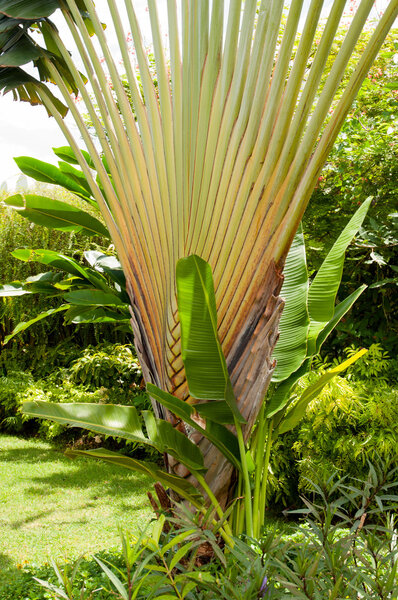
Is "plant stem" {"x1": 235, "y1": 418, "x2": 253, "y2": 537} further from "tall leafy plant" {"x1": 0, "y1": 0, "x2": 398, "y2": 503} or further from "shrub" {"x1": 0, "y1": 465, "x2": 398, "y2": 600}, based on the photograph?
"shrub" {"x1": 0, "y1": 465, "x2": 398, "y2": 600}

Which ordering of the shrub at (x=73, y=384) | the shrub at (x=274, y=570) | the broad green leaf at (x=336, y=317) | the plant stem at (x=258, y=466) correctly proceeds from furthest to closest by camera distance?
the shrub at (x=73, y=384), the broad green leaf at (x=336, y=317), the plant stem at (x=258, y=466), the shrub at (x=274, y=570)

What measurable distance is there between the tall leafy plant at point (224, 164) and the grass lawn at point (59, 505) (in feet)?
5.44

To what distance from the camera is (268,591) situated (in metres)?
0.97

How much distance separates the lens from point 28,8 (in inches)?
89.7

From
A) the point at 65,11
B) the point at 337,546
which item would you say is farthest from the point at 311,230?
the point at 337,546

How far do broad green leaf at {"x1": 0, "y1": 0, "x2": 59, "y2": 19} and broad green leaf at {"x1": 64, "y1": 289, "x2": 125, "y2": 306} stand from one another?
4.21 feet

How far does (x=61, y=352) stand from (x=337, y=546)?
6.03 meters

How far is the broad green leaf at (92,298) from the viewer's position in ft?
8.65

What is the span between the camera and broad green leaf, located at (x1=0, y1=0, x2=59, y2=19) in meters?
2.27

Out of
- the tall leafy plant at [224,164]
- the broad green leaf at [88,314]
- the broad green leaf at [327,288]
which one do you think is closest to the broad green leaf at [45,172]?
the broad green leaf at [88,314]

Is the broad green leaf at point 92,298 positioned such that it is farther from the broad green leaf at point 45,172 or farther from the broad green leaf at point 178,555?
the broad green leaf at point 178,555

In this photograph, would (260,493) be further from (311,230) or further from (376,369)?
(311,230)

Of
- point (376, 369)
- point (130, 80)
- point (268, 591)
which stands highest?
point (130, 80)

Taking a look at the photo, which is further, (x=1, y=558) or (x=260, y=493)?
(x=1, y=558)
